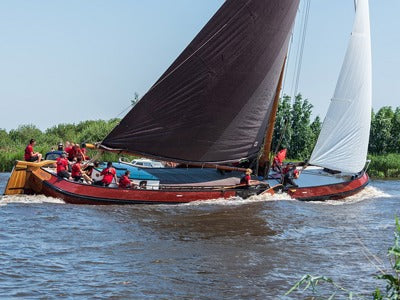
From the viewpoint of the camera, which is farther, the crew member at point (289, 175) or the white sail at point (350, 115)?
the white sail at point (350, 115)

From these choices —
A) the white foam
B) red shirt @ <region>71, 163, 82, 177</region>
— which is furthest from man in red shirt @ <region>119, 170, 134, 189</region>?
the white foam

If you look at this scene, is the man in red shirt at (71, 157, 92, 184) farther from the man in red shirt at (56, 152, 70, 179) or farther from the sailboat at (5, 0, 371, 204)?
the sailboat at (5, 0, 371, 204)

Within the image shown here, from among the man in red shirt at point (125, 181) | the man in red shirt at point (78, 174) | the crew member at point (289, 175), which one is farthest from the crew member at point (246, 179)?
the man in red shirt at point (78, 174)

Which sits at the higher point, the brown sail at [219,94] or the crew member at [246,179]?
the brown sail at [219,94]

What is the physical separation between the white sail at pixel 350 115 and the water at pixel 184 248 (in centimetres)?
387

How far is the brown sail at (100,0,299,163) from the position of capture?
22.1 meters

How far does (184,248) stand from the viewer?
1466 cm

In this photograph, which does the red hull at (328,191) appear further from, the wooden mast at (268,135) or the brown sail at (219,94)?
the brown sail at (219,94)

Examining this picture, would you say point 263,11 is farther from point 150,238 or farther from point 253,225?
point 150,238

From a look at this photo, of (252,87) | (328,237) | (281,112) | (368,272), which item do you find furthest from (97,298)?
(281,112)

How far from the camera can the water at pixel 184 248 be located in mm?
11172

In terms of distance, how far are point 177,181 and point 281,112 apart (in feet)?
92.3

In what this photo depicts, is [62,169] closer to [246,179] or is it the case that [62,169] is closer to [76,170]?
[76,170]

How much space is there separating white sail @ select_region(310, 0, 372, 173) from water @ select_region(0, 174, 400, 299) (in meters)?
3.87
